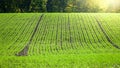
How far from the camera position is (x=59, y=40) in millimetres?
49094

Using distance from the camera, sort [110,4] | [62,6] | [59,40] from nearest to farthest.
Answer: [59,40], [110,4], [62,6]

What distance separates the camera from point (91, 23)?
2333 inches

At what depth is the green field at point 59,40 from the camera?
3266 cm

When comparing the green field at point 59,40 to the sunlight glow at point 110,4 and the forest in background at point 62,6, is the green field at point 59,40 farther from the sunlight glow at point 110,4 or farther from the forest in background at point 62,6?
the sunlight glow at point 110,4

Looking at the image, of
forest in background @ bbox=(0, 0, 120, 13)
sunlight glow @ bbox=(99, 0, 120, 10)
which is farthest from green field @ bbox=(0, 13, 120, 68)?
sunlight glow @ bbox=(99, 0, 120, 10)

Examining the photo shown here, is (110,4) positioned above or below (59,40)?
below

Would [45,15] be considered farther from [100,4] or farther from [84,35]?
[100,4]

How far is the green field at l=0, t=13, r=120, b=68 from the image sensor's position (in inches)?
1286

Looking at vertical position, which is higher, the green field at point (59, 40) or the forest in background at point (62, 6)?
the green field at point (59, 40)

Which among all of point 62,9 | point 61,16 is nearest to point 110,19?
point 61,16

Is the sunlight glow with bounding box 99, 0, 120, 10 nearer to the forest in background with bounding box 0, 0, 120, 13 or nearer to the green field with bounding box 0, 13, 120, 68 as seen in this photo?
the forest in background with bounding box 0, 0, 120, 13

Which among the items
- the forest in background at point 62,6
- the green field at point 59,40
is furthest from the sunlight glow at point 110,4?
the green field at point 59,40

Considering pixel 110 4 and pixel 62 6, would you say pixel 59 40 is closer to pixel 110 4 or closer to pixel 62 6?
pixel 62 6

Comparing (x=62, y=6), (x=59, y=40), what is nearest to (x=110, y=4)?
(x=62, y=6)
